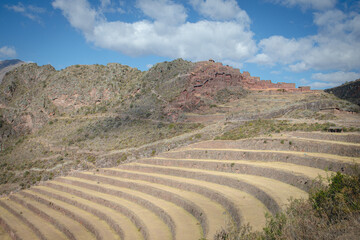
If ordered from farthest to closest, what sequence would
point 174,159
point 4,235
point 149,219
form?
1. point 174,159
2. point 4,235
3. point 149,219

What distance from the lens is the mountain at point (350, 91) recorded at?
26.7 metres

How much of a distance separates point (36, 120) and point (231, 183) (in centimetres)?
4087

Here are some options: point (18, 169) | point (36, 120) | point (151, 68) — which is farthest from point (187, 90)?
point (36, 120)

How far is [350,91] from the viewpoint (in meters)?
28.4

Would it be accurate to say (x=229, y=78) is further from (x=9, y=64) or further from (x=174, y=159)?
(x=9, y=64)

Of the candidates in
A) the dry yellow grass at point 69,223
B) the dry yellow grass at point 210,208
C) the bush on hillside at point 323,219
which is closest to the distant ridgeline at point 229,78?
the dry yellow grass at point 69,223

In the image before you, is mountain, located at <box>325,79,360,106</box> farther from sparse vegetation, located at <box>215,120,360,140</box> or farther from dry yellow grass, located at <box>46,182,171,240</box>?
dry yellow grass, located at <box>46,182,171,240</box>

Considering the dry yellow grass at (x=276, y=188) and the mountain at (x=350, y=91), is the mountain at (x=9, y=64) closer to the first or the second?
the mountain at (x=350, y=91)

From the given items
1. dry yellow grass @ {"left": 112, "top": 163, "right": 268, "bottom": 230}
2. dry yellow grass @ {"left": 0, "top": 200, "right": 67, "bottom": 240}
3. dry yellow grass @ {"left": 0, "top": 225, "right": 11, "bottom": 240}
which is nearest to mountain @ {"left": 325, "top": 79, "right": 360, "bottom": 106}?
dry yellow grass @ {"left": 112, "top": 163, "right": 268, "bottom": 230}

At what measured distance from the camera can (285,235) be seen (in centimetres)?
493

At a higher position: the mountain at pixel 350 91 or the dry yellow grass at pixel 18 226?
the mountain at pixel 350 91

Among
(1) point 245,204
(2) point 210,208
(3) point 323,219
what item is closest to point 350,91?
(1) point 245,204

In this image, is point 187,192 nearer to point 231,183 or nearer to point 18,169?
point 231,183

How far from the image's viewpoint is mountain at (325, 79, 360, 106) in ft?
87.6
